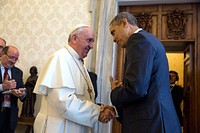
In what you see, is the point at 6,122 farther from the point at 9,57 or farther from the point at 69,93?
the point at 69,93

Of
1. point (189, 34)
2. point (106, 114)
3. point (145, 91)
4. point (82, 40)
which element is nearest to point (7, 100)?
point (82, 40)

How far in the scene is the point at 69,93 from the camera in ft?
6.28

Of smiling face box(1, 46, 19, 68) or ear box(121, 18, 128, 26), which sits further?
smiling face box(1, 46, 19, 68)

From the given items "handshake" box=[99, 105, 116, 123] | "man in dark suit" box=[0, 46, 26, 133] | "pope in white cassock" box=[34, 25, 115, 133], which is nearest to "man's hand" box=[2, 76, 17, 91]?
"man in dark suit" box=[0, 46, 26, 133]

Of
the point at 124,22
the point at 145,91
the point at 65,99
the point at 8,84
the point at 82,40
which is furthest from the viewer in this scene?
the point at 8,84

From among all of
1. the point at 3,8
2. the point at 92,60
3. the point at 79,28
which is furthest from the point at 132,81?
the point at 3,8

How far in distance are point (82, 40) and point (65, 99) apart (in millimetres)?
544

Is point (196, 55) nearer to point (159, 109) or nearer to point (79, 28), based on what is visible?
point (79, 28)

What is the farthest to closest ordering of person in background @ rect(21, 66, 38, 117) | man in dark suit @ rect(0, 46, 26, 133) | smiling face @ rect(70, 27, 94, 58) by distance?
person in background @ rect(21, 66, 38, 117), man in dark suit @ rect(0, 46, 26, 133), smiling face @ rect(70, 27, 94, 58)

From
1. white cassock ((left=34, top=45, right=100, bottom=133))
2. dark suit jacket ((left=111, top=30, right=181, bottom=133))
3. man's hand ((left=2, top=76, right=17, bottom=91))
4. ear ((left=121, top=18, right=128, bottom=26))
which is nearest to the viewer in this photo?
dark suit jacket ((left=111, top=30, right=181, bottom=133))

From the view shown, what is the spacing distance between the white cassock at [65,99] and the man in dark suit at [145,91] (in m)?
0.38

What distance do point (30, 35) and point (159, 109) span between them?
8.51 feet

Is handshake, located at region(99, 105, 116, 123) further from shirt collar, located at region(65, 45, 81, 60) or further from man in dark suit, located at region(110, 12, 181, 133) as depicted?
shirt collar, located at region(65, 45, 81, 60)

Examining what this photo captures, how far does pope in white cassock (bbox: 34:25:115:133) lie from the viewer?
1875 mm
